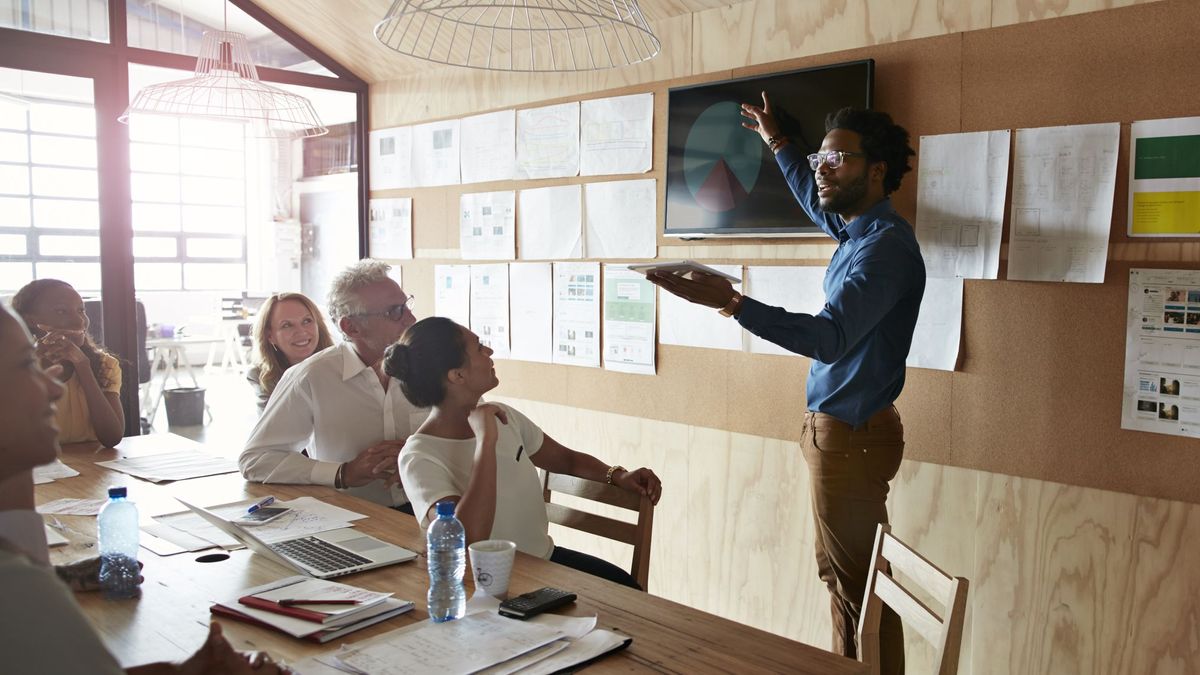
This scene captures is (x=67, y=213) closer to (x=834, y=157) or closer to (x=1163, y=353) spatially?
(x=834, y=157)

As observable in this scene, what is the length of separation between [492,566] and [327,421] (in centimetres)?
114

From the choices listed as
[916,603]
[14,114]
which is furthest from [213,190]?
[916,603]

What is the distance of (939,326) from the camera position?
2.55 metres

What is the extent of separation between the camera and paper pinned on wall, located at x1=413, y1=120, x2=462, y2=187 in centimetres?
405

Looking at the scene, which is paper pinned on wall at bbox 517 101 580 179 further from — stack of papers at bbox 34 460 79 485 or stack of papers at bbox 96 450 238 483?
stack of papers at bbox 34 460 79 485

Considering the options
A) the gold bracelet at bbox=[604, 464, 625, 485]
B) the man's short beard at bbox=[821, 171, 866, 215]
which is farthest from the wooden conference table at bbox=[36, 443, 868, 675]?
the man's short beard at bbox=[821, 171, 866, 215]

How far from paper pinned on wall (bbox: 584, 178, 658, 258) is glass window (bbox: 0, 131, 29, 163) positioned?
230cm

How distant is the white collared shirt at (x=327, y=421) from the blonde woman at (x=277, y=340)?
26.6 inches

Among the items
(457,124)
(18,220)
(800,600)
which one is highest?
(457,124)

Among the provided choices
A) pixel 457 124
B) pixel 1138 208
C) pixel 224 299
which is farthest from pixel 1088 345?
pixel 224 299

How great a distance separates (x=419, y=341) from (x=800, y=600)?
1597mm

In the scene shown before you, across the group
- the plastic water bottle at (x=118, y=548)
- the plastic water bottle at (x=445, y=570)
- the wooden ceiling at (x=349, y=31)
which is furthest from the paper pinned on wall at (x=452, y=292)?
the plastic water bottle at (x=445, y=570)

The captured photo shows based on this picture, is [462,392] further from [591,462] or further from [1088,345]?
[1088,345]

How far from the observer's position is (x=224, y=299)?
8766mm
